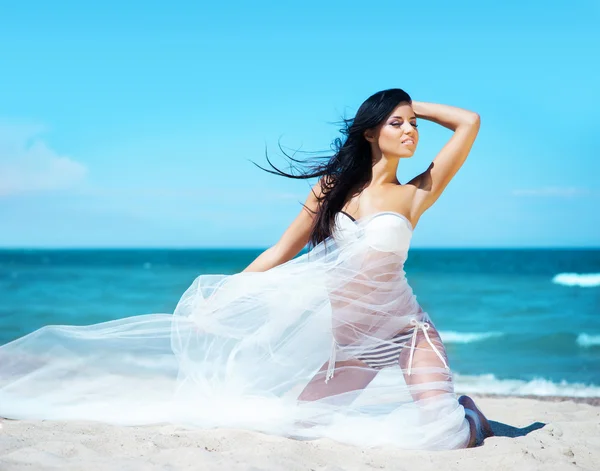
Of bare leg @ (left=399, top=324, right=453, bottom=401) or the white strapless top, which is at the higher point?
the white strapless top

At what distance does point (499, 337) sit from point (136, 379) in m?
10.8

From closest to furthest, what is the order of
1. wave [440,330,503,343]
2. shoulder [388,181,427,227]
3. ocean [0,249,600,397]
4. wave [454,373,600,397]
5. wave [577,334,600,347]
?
1. shoulder [388,181,427,227]
2. wave [454,373,600,397]
3. ocean [0,249,600,397]
4. wave [577,334,600,347]
5. wave [440,330,503,343]

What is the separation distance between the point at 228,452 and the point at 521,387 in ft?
18.8

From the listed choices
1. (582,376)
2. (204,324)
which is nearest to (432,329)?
(204,324)

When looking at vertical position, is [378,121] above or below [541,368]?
above

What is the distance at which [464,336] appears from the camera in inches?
565

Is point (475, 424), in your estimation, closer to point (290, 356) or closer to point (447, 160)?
point (290, 356)

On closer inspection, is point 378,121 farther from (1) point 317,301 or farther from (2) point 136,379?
(2) point 136,379

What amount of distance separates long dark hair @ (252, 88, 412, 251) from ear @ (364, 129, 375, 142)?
0.09 feet

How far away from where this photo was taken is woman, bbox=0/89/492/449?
4.24m

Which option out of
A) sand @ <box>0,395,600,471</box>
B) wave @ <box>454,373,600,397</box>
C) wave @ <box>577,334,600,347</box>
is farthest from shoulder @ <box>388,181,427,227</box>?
wave @ <box>577,334,600,347</box>

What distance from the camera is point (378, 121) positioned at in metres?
4.51

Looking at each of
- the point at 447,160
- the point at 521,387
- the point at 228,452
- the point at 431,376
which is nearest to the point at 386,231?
the point at 447,160

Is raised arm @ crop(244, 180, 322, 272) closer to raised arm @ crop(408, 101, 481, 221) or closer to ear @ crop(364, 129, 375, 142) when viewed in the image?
ear @ crop(364, 129, 375, 142)
